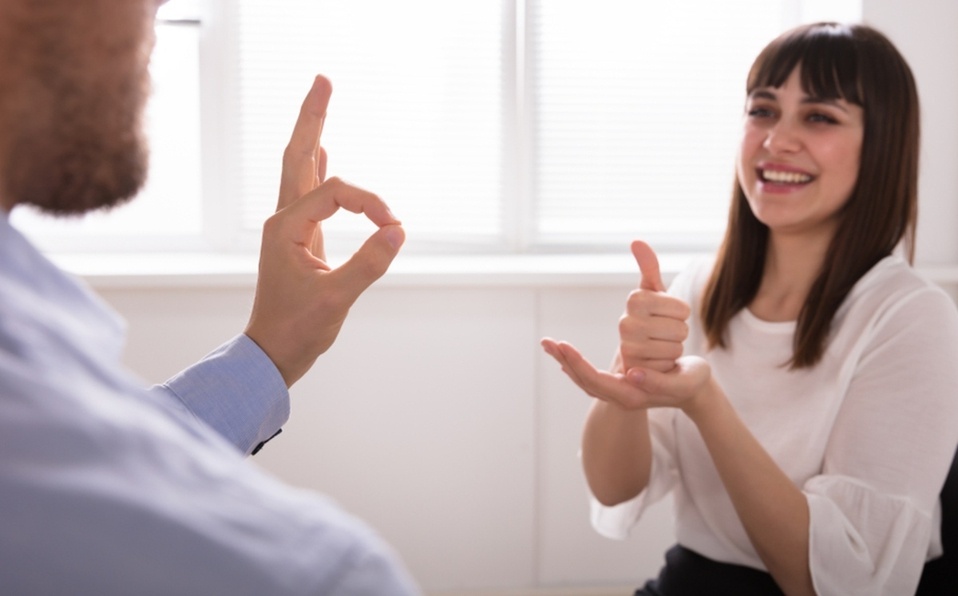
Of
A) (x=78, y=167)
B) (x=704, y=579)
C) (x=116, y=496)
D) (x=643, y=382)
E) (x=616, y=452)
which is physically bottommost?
(x=704, y=579)

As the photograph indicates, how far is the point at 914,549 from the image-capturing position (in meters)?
1.36

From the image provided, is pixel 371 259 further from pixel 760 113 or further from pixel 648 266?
pixel 760 113

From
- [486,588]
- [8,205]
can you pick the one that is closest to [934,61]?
[486,588]

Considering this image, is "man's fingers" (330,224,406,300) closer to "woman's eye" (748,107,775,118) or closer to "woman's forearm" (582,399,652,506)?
"woman's forearm" (582,399,652,506)

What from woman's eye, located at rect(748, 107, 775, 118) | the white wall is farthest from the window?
woman's eye, located at rect(748, 107, 775, 118)

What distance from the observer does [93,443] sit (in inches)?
13.8

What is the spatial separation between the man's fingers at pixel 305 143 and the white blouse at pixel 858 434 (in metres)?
0.80

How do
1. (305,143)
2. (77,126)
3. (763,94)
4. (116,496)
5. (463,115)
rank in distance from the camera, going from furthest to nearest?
(463,115)
(763,94)
(305,143)
(77,126)
(116,496)

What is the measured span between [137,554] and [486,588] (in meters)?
2.28

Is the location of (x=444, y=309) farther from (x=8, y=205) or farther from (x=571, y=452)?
(x=8, y=205)

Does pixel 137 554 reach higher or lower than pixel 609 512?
higher

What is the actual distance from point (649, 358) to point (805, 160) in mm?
460

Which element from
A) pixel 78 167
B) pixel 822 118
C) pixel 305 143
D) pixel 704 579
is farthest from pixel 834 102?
pixel 78 167

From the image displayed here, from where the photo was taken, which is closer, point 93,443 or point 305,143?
point 93,443
